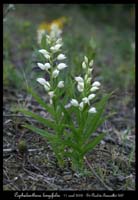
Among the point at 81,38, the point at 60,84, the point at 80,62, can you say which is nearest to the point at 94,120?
the point at 60,84

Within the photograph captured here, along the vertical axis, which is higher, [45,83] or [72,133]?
[45,83]

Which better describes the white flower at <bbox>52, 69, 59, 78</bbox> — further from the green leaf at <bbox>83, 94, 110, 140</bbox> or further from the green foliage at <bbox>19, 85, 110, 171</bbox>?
the green leaf at <bbox>83, 94, 110, 140</bbox>

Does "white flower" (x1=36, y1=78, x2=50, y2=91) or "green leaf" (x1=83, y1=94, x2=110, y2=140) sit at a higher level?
"white flower" (x1=36, y1=78, x2=50, y2=91)

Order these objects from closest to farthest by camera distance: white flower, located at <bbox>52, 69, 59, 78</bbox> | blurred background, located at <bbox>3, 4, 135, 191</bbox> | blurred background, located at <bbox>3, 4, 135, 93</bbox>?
white flower, located at <bbox>52, 69, 59, 78</bbox>
blurred background, located at <bbox>3, 4, 135, 191</bbox>
blurred background, located at <bbox>3, 4, 135, 93</bbox>

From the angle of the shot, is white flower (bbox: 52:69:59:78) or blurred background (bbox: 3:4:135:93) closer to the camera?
white flower (bbox: 52:69:59:78)

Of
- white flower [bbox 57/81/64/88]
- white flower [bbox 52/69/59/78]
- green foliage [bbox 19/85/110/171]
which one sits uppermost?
white flower [bbox 52/69/59/78]

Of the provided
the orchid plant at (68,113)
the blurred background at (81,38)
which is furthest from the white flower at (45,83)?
the blurred background at (81,38)

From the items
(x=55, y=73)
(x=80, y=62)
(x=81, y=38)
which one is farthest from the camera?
(x=81, y=38)

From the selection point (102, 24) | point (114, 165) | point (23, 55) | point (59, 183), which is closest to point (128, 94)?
point (23, 55)

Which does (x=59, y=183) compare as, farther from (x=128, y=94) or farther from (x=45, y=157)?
(x=128, y=94)

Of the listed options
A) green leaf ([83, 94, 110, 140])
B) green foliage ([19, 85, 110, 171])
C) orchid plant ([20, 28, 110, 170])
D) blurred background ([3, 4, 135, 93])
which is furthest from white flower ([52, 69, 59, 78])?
blurred background ([3, 4, 135, 93])

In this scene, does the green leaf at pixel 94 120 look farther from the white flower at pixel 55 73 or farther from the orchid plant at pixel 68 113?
the white flower at pixel 55 73

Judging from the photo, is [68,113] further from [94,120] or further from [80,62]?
[80,62]
